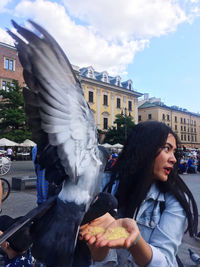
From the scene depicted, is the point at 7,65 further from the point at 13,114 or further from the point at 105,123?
the point at 105,123

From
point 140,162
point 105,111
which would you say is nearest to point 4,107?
point 105,111

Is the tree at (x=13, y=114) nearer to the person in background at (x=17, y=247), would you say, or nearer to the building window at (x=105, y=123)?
the building window at (x=105, y=123)

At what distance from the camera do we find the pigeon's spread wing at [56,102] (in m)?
1.12

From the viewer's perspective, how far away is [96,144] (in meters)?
1.41

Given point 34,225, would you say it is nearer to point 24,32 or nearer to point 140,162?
point 140,162

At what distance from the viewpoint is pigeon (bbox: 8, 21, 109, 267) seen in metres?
1.13

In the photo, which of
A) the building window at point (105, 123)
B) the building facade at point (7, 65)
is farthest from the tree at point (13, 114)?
the building window at point (105, 123)

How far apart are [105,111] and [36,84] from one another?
3874 centimetres

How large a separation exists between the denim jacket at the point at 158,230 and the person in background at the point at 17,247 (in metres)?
0.50

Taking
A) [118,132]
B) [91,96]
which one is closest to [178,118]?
[91,96]

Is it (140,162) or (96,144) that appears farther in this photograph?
(140,162)

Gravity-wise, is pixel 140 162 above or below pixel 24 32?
below

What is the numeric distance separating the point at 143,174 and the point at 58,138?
0.71 meters

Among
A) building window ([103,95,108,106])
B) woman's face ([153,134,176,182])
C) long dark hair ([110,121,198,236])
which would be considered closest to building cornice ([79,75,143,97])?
building window ([103,95,108,106])
